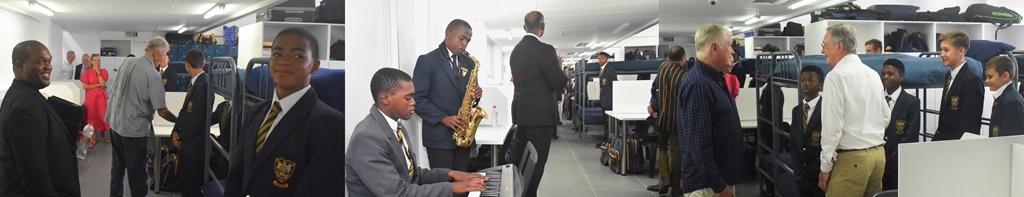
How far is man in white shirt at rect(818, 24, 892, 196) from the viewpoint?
2.27 metres

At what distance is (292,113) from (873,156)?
218cm

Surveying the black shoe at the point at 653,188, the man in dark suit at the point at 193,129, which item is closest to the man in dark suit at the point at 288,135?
the man in dark suit at the point at 193,129

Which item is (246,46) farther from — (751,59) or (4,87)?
(751,59)

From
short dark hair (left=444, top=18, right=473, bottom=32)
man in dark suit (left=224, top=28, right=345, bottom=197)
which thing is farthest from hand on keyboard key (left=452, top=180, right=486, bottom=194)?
short dark hair (left=444, top=18, right=473, bottom=32)

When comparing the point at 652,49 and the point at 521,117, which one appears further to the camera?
the point at 652,49

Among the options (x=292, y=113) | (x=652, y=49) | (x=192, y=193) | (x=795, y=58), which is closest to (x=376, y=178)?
(x=292, y=113)

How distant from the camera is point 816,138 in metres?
2.45

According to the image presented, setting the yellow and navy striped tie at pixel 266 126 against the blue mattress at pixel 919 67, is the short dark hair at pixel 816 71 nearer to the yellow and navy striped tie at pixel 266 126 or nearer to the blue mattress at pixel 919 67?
the blue mattress at pixel 919 67

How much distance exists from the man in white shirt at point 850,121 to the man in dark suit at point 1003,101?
0.41 metres

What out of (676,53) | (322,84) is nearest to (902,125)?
(676,53)

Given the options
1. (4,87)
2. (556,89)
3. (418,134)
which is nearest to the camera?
(4,87)

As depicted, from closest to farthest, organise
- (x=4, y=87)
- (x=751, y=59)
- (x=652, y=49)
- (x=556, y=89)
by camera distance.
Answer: (x=4, y=87) → (x=751, y=59) → (x=556, y=89) → (x=652, y=49)

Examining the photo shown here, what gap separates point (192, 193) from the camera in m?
1.09

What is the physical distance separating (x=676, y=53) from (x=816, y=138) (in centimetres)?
88
